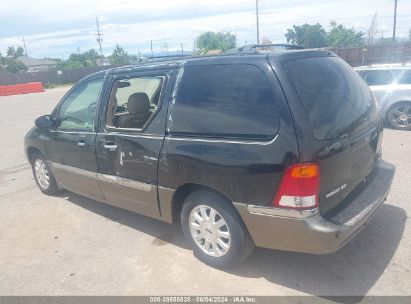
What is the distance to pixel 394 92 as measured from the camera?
8789mm

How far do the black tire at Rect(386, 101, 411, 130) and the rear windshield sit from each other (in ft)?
19.5

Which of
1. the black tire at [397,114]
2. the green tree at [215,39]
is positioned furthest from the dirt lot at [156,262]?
the green tree at [215,39]

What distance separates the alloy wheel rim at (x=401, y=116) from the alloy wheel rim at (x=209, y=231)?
713 centimetres

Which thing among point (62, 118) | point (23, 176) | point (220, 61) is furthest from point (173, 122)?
point (23, 176)

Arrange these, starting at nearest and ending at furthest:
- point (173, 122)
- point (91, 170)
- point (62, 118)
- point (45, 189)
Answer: point (173, 122) < point (91, 170) < point (62, 118) < point (45, 189)

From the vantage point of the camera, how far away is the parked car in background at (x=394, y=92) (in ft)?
28.6

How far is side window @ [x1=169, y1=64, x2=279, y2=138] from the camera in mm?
2877

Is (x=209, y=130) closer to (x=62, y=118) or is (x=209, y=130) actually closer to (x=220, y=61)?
(x=220, y=61)

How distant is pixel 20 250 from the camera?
4.16 m

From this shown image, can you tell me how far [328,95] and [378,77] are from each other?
6979 millimetres

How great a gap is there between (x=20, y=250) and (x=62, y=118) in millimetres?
1754

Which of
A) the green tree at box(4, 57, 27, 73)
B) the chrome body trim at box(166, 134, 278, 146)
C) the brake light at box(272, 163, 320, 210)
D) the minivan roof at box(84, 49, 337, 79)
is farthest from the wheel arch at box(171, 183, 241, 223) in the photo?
the green tree at box(4, 57, 27, 73)

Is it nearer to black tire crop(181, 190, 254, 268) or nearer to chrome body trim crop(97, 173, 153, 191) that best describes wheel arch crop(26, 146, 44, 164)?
chrome body trim crop(97, 173, 153, 191)

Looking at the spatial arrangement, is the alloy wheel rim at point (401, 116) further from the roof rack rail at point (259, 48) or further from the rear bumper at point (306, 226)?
the rear bumper at point (306, 226)
